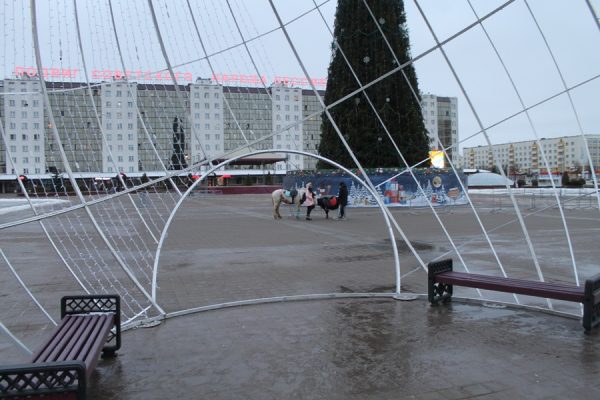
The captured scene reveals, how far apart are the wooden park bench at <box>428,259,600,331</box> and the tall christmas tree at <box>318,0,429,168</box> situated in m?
23.0

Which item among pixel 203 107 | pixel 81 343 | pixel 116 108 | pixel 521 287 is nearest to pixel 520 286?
pixel 521 287

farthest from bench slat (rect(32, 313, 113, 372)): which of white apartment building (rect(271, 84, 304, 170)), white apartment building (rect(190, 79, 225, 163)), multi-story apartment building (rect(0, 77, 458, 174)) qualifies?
white apartment building (rect(271, 84, 304, 170))

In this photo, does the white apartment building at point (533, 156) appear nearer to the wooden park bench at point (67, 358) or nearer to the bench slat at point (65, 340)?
the wooden park bench at point (67, 358)

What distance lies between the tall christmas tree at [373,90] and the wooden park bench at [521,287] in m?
23.0

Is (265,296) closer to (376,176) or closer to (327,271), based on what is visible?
(327,271)

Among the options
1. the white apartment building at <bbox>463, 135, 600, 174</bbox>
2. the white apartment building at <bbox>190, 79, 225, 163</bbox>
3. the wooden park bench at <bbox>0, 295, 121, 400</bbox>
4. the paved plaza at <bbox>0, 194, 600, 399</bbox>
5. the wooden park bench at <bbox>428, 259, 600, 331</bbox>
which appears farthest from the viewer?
the white apartment building at <bbox>463, 135, 600, 174</bbox>

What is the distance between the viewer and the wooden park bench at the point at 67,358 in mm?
2957

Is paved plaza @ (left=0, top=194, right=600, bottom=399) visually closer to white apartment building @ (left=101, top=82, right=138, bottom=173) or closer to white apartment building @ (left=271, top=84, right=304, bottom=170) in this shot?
white apartment building @ (left=271, top=84, right=304, bottom=170)

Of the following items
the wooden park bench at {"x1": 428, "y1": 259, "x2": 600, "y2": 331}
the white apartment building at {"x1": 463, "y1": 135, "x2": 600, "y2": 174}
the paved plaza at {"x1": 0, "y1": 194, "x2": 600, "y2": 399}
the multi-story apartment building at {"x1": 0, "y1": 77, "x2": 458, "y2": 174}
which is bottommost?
the paved plaza at {"x1": 0, "y1": 194, "x2": 600, "y2": 399}

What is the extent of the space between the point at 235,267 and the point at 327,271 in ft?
6.32

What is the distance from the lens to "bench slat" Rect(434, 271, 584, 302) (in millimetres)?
5516

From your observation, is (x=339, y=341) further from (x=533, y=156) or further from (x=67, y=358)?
(x=533, y=156)

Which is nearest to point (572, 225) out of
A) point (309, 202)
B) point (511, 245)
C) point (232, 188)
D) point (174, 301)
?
point (511, 245)

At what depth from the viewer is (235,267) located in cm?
1016
